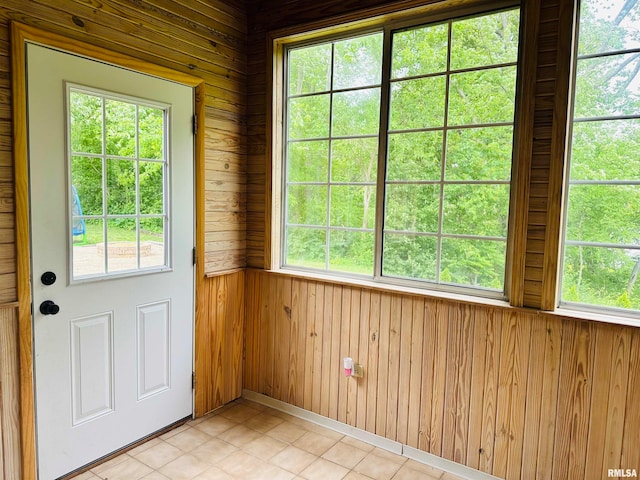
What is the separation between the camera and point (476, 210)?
2.17 meters

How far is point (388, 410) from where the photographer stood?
242 centimetres

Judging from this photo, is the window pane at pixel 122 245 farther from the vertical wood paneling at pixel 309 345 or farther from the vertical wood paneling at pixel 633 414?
the vertical wood paneling at pixel 633 414

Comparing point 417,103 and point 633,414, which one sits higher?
point 417,103

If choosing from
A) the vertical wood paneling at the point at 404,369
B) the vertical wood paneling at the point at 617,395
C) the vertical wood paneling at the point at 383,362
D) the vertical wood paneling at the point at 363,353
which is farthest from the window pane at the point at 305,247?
the vertical wood paneling at the point at 617,395

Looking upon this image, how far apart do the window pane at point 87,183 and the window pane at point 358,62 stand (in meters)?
1.43

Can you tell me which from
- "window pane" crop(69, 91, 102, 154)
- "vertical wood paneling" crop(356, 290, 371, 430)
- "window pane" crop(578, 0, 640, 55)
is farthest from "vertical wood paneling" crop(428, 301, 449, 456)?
"window pane" crop(69, 91, 102, 154)

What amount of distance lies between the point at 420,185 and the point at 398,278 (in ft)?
1.74

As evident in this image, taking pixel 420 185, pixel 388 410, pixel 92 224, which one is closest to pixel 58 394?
pixel 92 224

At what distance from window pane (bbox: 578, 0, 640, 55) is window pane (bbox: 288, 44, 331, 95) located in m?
1.34

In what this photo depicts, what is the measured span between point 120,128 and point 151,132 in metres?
0.19

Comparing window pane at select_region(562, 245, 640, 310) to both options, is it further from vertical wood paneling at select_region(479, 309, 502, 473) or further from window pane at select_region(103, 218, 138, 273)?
window pane at select_region(103, 218, 138, 273)

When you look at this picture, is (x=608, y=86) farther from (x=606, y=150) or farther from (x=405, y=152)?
(x=405, y=152)

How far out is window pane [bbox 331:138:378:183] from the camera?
8.16 ft

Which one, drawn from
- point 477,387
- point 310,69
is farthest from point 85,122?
point 477,387
